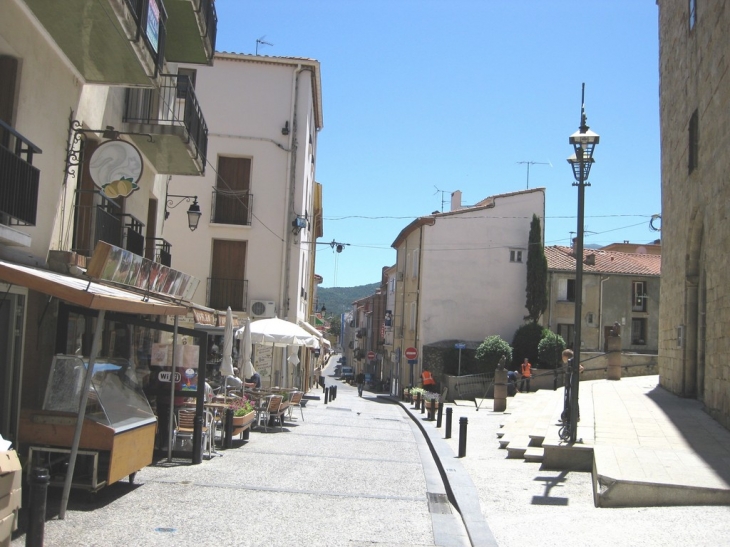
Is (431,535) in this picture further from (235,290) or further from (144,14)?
(235,290)

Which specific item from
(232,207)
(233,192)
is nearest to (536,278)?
(232,207)

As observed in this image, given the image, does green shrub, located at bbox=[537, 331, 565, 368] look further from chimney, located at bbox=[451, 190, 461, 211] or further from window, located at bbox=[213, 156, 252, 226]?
chimney, located at bbox=[451, 190, 461, 211]

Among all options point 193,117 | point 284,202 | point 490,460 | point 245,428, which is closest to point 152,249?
point 193,117

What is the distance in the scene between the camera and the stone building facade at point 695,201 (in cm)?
1284

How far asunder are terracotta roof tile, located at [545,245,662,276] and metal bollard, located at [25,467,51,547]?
3944 centimetres

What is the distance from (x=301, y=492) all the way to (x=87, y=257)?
15.5 ft

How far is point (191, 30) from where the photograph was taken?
1388 centimetres

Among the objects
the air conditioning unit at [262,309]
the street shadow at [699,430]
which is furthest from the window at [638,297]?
the street shadow at [699,430]

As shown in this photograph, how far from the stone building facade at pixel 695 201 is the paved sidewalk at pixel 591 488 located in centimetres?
108

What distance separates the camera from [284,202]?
2889cm

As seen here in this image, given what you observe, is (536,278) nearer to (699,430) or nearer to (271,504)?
(699,430)

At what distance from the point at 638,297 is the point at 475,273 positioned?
9.25 m

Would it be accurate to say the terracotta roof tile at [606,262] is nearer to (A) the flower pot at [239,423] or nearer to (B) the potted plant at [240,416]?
(B) the potted plant at [240,416]

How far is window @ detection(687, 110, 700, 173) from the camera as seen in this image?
15845mm
